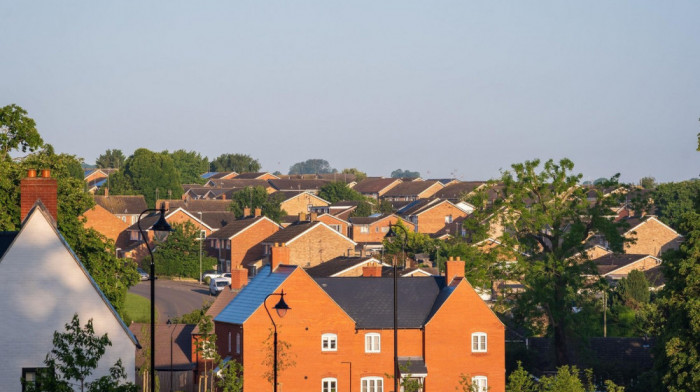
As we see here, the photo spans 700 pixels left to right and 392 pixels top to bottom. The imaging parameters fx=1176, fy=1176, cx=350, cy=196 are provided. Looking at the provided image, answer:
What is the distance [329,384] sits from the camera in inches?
2239

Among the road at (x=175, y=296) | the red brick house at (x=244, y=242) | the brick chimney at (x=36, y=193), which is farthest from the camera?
the red brick house at (x=244, y=242)

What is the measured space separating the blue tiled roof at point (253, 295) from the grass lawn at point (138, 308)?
1841 centimetres

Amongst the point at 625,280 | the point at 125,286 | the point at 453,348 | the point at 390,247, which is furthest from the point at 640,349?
the point at 390,247

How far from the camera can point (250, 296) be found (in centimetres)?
5831

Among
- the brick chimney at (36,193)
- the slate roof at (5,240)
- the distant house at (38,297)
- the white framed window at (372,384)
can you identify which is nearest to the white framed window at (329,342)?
the white framed window at (372,384)

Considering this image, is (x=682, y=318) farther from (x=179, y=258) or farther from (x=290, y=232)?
(x=179, y=258)

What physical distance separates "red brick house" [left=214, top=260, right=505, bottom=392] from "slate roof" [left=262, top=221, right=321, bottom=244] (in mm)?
52589

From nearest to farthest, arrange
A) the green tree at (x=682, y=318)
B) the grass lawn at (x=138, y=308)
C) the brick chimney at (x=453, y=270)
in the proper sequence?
the green tree at (x=682, y=318) < the brick chimney at (x=453, y=270) < the grass lawn at (x=138, y=308)

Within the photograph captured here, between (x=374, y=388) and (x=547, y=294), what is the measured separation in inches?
699

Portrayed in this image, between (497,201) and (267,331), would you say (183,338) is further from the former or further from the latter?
(497,201)

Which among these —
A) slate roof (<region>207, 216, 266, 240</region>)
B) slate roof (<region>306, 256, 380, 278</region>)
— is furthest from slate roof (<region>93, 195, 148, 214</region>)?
slate roof (<region>306, 256, 380, 278</region>)

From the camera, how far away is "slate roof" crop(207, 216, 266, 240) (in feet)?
397

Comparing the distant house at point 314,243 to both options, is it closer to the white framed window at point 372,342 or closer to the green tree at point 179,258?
the green tree at point 179,258

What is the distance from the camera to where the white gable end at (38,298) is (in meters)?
34.1
